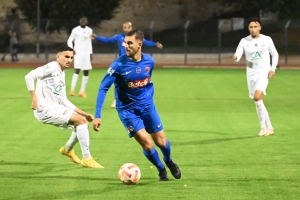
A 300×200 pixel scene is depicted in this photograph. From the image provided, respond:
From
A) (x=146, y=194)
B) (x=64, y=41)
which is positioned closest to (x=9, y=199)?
(x=146, y=194)

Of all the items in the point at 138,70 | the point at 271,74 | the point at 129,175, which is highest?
the point at 138,70

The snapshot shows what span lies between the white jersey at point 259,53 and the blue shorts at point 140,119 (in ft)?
16.2

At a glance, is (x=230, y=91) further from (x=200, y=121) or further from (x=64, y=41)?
(x=64, y=41)

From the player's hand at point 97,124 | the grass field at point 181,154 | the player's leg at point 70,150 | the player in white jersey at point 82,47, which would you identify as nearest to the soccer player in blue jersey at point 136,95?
the player's hand at point 97,124

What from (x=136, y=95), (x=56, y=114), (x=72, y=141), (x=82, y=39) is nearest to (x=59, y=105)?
(x=56, y=114)

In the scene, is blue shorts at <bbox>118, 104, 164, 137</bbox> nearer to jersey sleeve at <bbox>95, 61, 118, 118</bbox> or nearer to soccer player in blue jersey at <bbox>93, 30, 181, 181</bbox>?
soccer player in blue jersey at <bbox>93, 30, 181, 181</bbox>

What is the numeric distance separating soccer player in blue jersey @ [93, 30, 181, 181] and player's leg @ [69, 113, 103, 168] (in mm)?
1193

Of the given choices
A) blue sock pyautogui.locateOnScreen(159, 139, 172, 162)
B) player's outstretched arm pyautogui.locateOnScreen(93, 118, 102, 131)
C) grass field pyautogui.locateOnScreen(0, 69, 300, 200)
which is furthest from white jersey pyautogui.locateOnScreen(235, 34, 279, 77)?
player's outstretched arm pyautogui.locateOnScreen(93, 118, 102, 131)

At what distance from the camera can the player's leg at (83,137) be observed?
1031 cm

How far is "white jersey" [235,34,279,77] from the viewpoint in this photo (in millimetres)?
13930

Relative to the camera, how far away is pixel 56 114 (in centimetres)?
1035

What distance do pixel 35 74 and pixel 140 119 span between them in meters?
1.85

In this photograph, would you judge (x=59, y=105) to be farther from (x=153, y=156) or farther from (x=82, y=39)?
(x=82, y=39)

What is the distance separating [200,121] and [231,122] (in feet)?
2.21
